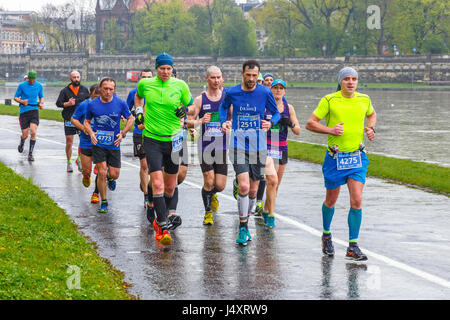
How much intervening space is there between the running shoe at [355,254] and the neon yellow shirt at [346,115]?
3.37ft

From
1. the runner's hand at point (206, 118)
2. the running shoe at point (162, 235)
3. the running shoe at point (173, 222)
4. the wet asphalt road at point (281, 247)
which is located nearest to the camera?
the wet asphalt road at point (281, 247)

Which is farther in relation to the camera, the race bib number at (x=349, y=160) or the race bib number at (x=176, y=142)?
the race bib number at (x=176, y=142)

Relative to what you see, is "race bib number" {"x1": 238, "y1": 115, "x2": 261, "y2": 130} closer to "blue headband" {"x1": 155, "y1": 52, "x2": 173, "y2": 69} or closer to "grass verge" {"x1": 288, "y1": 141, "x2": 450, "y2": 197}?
"blue headband" {"x1": 155, "y1": 52, "x2": 173, "y2": 69}

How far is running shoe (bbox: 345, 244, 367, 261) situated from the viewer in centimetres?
788

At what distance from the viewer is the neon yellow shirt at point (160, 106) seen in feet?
28.5

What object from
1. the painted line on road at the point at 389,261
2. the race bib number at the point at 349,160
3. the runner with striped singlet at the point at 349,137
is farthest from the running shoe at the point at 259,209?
the race bib number at the point at 349,160

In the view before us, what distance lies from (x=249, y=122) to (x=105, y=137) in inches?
117

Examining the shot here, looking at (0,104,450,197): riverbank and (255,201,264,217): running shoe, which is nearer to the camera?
(255,201,264,217): running shoe

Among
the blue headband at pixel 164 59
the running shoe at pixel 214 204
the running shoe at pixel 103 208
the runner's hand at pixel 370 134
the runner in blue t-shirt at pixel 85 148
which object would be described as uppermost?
the blue headband at pixel 164 59

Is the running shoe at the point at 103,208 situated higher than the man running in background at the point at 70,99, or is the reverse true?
the man running in background at the point at 70,99

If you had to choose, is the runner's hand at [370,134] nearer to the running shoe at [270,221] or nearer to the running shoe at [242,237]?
the running shoe at [242,237]

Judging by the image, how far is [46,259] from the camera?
24.2ft

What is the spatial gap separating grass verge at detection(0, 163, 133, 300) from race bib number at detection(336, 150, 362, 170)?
258 cm

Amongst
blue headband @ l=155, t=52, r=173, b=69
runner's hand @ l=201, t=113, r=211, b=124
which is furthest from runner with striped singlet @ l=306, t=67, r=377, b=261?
blue headband @ l=155, t=52, r=173, b=69
